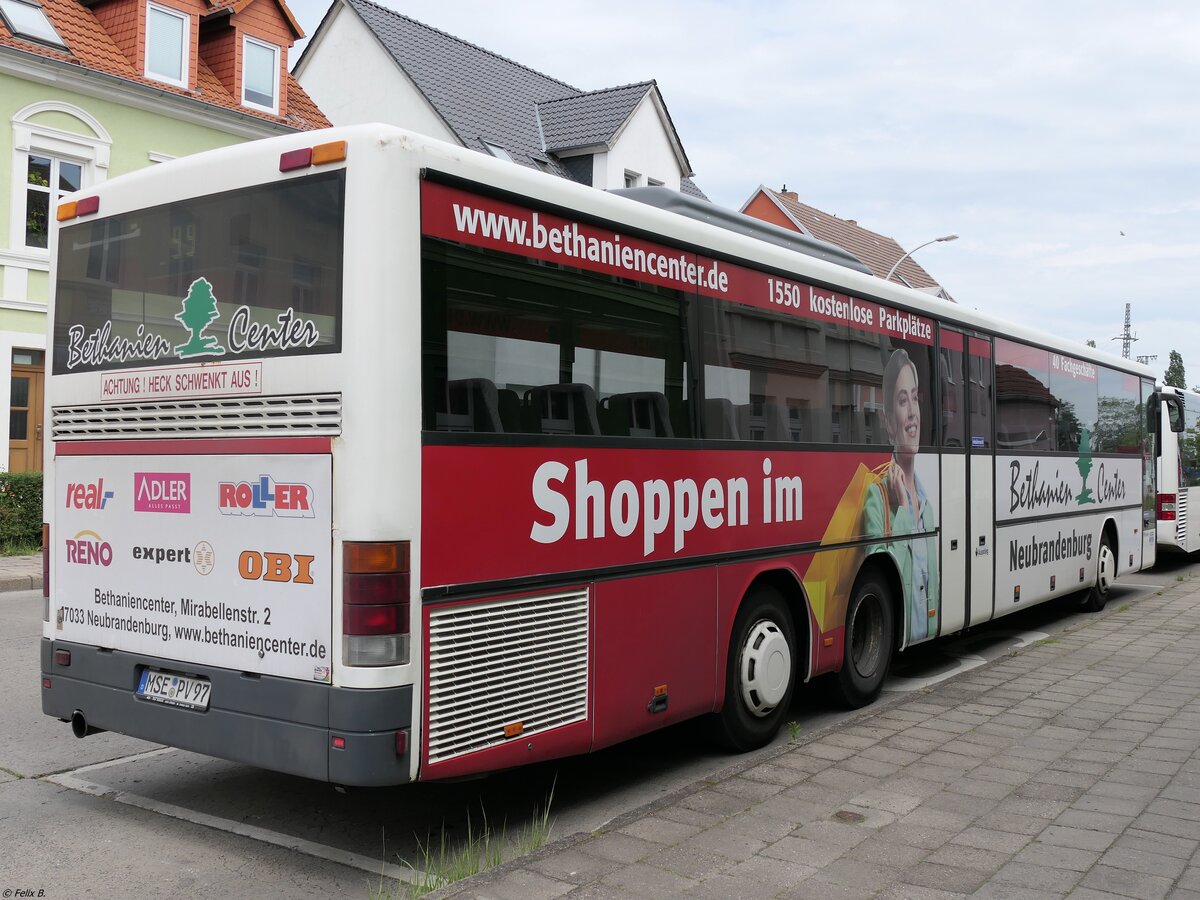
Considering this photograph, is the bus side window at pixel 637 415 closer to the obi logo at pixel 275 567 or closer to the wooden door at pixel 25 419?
the obi logo at pixel 275 567

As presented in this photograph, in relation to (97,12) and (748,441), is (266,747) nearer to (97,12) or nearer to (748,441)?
(748,441)

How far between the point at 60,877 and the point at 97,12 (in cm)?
2049

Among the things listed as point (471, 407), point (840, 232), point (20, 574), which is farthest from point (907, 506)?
point (840, 232)

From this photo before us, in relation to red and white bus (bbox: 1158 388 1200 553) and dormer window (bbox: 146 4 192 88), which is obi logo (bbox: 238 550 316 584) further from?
dormer window (bbox: 146 4 192 88)

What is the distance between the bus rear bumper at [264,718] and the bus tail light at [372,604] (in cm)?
14

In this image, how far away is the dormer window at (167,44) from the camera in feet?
68.8

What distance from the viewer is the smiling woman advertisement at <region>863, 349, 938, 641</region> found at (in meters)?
8.00

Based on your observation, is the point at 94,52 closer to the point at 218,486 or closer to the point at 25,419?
the point at 25,419

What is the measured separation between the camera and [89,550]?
5414 millimetres

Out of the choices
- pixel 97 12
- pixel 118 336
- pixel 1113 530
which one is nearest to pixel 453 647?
pixel 118 336

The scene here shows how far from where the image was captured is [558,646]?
5066 mm

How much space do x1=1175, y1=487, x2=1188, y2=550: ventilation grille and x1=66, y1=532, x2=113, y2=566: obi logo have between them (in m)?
17.1

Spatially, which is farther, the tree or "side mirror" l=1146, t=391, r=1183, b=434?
the tree

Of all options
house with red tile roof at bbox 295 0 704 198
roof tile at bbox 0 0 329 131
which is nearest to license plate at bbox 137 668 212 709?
roof tile at bbox 0 0 329 131
